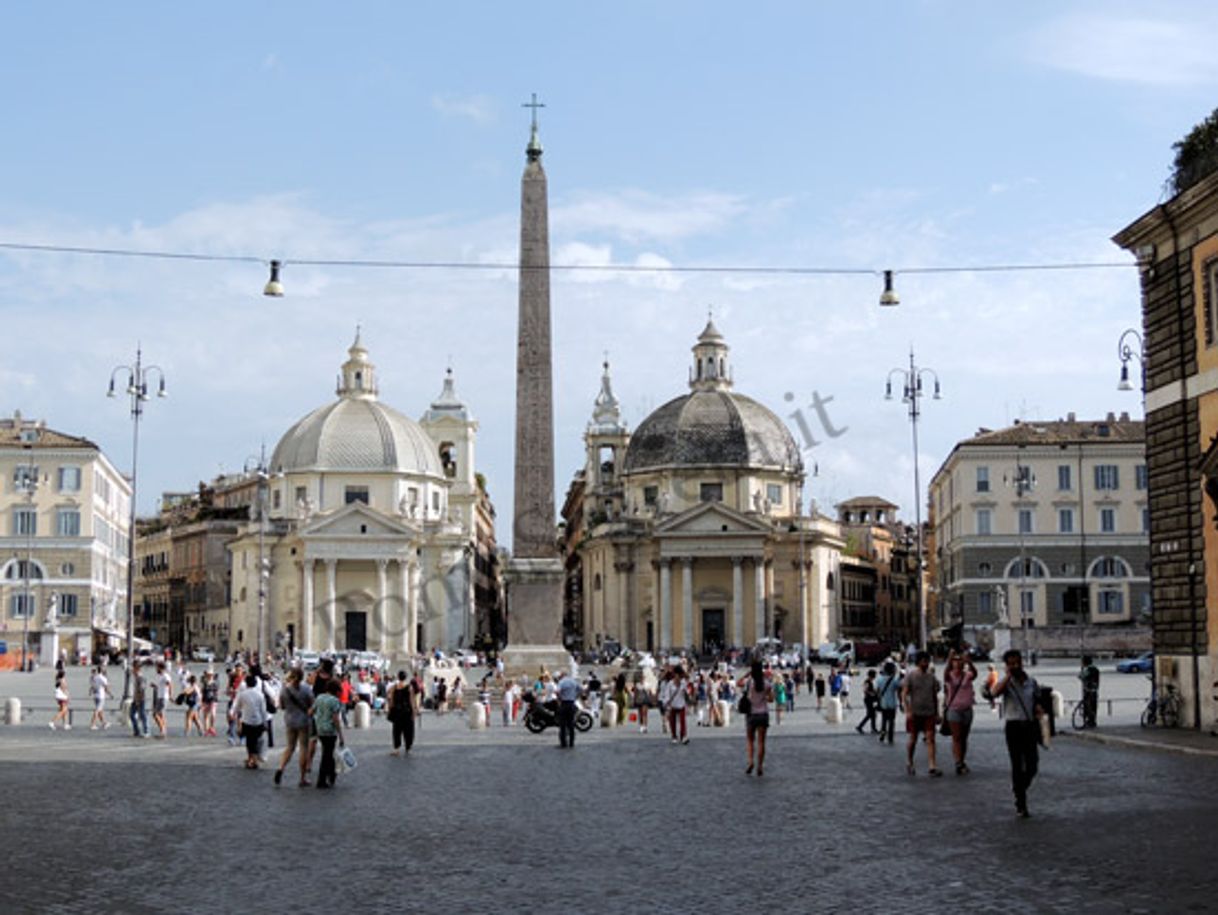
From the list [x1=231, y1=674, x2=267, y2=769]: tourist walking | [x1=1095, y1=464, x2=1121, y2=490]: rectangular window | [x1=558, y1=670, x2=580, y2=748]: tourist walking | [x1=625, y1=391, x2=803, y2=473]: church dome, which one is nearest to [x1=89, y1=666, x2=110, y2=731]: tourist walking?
[x1=558, y1=670, x2=580, y2=748]: tourist walking

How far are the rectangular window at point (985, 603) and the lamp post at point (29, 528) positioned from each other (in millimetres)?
39844

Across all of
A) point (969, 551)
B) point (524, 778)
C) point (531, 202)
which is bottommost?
point (524, 778)

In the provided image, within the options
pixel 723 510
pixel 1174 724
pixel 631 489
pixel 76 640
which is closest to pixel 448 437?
pixel 631 489

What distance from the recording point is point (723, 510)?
252 ft

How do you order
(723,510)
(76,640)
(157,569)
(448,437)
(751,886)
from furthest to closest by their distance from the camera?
(157,569) → (448,437) → (723,510) → (76,640) → (751,886)

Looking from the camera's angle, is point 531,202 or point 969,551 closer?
point 531,202

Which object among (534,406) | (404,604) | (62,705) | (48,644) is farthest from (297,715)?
(404,604)

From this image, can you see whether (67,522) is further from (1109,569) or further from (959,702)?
(959,702)

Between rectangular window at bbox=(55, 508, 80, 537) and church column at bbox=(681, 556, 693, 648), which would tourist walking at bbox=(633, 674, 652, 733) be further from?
church column at bbox=(681, 556, 693, 648)

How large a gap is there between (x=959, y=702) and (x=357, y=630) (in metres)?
63.9

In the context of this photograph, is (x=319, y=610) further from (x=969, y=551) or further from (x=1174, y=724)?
(x=1174, y=724)

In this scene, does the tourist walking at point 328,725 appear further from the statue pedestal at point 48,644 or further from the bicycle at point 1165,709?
the statue pedestal at point 48,644

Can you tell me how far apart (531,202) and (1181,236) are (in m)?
16.8

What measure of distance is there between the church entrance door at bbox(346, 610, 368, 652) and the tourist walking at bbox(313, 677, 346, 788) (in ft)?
204
